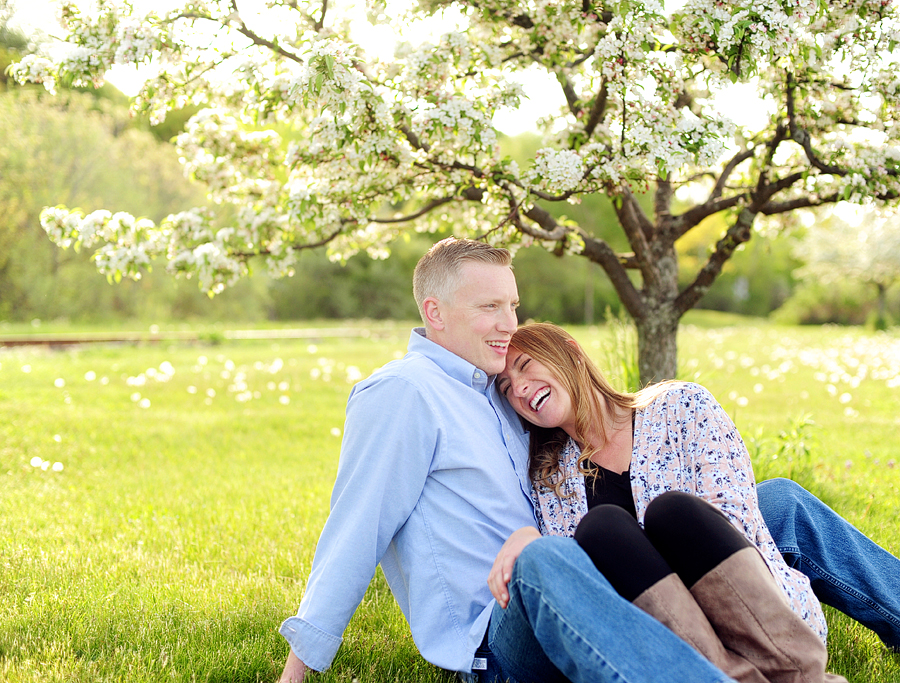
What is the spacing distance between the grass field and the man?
0.51 m

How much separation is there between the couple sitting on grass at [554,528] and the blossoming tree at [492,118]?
1.20 metres

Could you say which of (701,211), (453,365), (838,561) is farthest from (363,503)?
(701,211)

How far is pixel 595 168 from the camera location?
3.63 meters

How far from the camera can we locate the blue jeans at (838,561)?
8.85 feet

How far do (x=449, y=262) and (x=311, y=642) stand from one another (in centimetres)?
138

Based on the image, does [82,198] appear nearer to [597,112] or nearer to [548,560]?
[597,112]

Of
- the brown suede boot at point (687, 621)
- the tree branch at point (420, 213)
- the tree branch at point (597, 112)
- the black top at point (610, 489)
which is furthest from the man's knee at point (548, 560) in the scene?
the tree branch at point (420, 213)

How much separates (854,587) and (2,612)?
3550 millimetres

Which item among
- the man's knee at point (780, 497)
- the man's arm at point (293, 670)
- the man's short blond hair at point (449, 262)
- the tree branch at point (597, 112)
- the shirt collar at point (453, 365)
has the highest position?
the tree branch at point (597, 112)

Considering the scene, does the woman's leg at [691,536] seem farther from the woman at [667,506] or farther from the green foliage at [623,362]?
the green foliage at [623,362]

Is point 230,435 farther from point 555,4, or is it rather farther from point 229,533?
point 555,4

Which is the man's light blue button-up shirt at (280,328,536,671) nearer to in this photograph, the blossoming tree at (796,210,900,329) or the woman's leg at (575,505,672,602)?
the woman's leg at (575,505,672,602)

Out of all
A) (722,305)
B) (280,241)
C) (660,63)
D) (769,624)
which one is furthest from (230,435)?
(722,305)

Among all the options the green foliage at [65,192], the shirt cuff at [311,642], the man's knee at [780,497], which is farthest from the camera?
the green foliage at [65,192]
